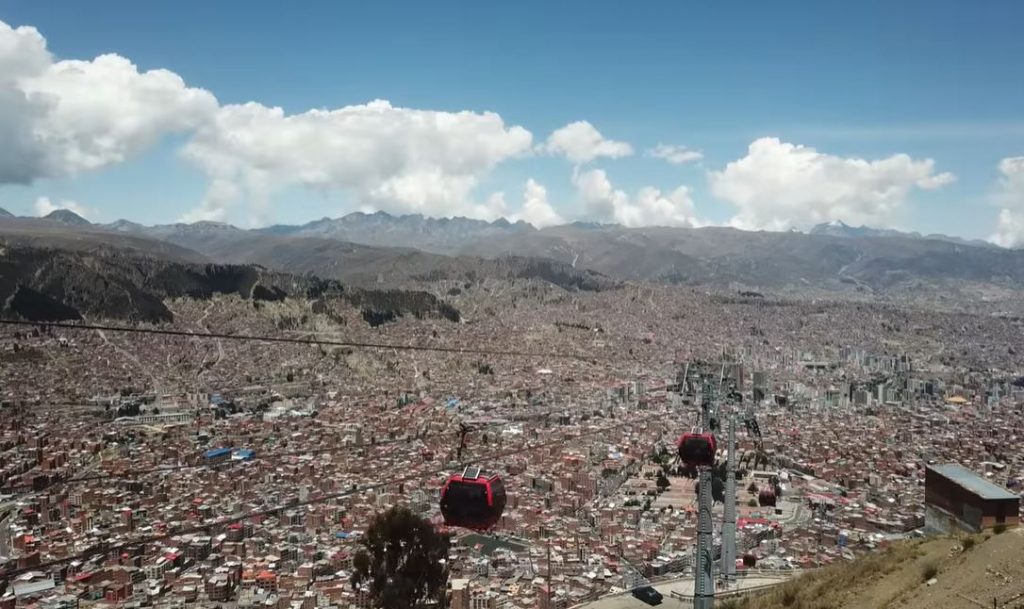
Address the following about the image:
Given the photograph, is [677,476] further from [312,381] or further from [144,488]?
[312,381]

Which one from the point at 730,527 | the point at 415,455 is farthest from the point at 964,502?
the point at 415,455

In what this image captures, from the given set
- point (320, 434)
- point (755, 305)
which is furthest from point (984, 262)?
point (320, 434)

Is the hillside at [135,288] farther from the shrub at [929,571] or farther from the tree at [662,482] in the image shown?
the shrub at [929,571]

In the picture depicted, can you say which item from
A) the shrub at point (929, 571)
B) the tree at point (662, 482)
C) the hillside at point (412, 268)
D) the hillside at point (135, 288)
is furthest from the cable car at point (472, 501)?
the hillside at point (412, 268)

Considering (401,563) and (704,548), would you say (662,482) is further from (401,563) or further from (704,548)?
(704,548)

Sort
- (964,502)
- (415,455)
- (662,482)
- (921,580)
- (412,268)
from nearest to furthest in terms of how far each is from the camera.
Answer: (921,580) → (964,502) → (662,482) → (415,455) → (412,268)

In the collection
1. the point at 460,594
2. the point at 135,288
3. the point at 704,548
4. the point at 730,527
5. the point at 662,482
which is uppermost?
the point at 135,288

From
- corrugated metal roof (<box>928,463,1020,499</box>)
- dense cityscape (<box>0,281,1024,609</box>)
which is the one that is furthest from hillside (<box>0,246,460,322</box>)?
corrugated metal roof (<box>928,463,1020,499</box>)
